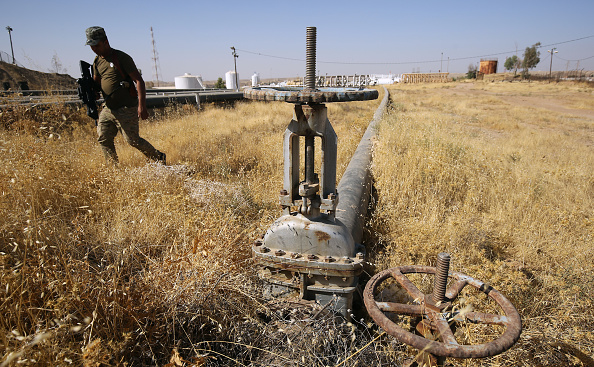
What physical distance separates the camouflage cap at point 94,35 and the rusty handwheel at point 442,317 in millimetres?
4384

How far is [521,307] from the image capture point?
2320mm

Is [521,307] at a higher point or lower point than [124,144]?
lower

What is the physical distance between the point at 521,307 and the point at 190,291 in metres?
2.28

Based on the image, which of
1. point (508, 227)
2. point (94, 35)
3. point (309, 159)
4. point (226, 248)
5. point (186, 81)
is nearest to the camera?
point (309, 159)

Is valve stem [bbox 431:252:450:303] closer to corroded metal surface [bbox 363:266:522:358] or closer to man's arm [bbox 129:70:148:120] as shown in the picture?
corroded metal surface [bbox 363:266:522:358]

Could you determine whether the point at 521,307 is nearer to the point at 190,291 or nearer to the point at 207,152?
the point at 190,291

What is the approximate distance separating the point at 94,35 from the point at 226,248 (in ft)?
11.4

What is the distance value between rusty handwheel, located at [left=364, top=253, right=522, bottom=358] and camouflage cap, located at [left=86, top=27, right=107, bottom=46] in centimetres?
438

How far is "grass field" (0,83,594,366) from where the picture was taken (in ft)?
5.65

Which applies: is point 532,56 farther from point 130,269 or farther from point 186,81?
point 130,269

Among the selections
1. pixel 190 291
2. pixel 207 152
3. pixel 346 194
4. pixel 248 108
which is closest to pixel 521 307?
pixel 346 194

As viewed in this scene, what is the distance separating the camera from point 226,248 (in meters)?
2.40

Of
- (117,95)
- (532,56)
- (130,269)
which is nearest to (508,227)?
(130,269)

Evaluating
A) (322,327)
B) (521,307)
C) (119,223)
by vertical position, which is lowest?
(521,307)
